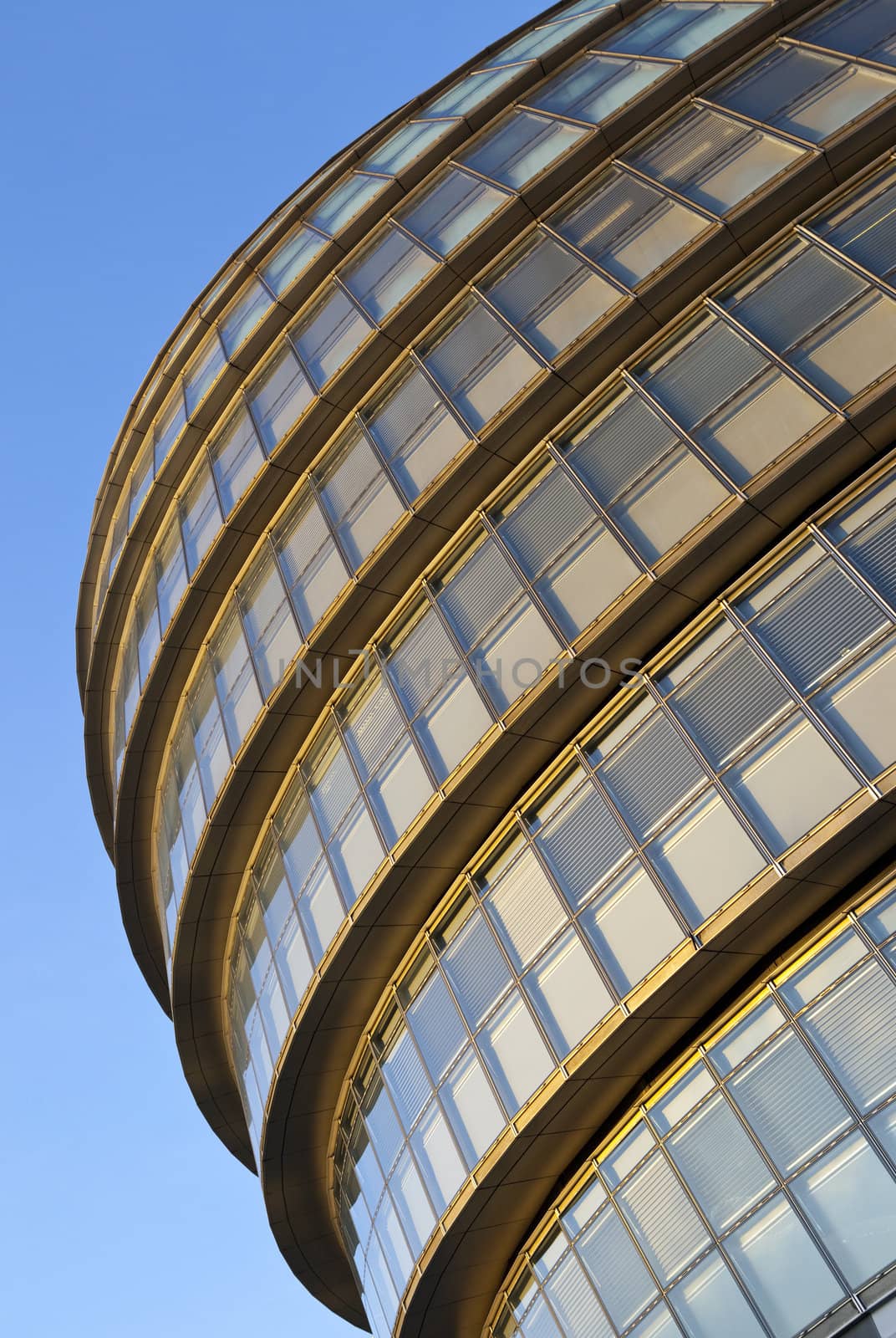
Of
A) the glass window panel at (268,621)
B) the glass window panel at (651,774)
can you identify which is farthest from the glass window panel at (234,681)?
the glass window panel at (651,774)

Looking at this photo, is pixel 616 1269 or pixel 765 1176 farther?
pixel 616 1269

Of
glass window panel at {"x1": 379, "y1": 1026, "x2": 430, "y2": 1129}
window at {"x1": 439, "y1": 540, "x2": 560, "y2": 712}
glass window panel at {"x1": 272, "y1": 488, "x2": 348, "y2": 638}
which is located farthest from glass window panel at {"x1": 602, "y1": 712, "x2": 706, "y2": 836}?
glass window panel at {"x1": 272, "y1": 488, "x2": 348, "y2": 638}

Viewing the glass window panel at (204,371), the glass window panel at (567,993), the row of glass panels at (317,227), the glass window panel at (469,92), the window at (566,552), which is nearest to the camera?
the glass window panel at (567,993)

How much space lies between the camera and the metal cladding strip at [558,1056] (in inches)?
558

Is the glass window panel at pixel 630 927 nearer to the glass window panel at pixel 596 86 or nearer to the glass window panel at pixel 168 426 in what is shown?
the glass window panel at pixel 596 86

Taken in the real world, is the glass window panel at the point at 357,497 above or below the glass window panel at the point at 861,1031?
above

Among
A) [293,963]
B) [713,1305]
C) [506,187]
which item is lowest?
[713,1305]

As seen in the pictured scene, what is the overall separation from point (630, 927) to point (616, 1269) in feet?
14.4

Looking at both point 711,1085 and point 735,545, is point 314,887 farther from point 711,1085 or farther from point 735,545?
point 735,545

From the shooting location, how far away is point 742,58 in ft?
73.2

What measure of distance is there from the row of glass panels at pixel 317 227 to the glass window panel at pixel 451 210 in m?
1.49

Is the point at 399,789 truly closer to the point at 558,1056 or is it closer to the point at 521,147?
the point at 558,1056

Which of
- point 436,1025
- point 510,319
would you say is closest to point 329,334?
point 510,319

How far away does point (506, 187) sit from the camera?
2370cm
